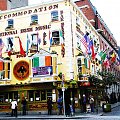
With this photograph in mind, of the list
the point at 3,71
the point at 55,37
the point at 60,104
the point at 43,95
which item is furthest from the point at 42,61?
the point at 60,104

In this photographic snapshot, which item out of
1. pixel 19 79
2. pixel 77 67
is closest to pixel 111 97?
pixel 77 67

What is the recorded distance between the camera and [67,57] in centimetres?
2900

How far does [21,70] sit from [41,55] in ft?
9.54

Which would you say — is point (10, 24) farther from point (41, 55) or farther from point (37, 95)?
point (37, 95)

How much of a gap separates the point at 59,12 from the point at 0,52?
8.08m

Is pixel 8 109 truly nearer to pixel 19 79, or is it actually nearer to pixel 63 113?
pixel 19 79

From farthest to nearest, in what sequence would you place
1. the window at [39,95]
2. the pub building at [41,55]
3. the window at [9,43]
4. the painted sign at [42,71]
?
the window at [9,43] < the window at [39,95] < the pub building at [41,55] < the painted sign at [42,71]

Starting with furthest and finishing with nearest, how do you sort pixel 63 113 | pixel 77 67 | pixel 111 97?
pixel 111 97 < pixel 77 67 < pixel 63 113

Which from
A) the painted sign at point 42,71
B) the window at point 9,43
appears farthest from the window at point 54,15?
the window at point 9,43

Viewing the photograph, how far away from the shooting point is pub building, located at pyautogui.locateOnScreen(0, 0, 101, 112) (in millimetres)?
28953

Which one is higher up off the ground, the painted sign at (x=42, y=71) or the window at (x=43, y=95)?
the painted sign at (x=42, y=71)

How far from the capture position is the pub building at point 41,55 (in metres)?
29.0

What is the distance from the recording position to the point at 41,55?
2942 cm

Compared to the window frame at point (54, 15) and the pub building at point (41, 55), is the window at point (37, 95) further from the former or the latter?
the window frame at point (54, 15)
